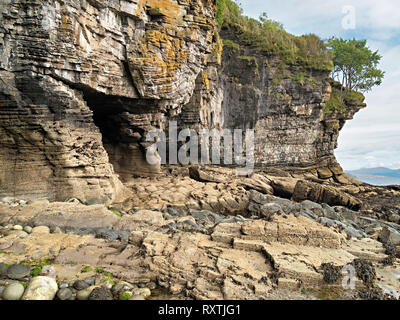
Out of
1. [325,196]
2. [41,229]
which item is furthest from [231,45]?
[41,229]

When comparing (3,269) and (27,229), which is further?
(27,229)

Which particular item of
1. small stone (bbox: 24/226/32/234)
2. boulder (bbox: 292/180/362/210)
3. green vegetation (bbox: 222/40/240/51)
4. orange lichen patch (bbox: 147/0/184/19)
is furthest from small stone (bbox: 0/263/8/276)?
green vegetation (bbox: 222/40/240/51)

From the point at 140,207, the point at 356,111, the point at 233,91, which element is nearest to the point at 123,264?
the point at 140,207

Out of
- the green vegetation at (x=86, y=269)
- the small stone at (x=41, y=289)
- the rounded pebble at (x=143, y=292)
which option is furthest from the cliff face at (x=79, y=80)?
the rounded pebble at (x=143, y=292)

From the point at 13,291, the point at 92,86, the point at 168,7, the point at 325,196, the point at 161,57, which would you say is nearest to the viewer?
the point at 13,291

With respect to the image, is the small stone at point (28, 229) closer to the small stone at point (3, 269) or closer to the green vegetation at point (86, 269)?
the small stone at point (3, 269)

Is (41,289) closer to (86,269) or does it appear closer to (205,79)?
(86,269)

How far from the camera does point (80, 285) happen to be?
435 centimetres

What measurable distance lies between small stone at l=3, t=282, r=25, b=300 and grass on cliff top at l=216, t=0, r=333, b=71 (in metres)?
22.0

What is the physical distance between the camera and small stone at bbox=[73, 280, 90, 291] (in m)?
4.34

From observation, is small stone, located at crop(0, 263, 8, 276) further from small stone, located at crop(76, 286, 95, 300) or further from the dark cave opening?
the dark cave opening

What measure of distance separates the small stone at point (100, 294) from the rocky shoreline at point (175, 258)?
0.02m

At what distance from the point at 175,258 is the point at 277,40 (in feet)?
92.9
